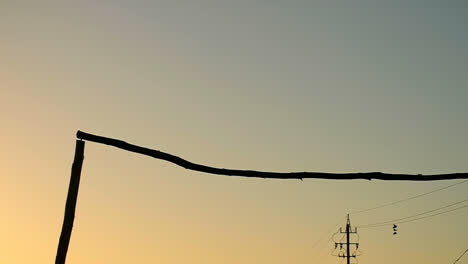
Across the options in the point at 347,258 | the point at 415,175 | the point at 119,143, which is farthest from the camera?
the point at 347,258

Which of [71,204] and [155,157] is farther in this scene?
[71,204]

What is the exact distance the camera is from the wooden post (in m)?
8.80

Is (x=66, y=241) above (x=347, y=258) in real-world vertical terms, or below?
below

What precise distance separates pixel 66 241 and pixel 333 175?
3.26 m

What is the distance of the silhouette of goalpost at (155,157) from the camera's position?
880 cm

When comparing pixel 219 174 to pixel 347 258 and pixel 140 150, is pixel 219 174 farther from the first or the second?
pixel 347 258

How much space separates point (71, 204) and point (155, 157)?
1154 mm

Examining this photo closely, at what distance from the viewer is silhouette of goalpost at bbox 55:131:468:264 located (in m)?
8.80

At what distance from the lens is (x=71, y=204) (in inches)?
354

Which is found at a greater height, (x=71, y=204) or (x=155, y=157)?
(x=155, y=157)

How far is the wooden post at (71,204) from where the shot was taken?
28.9ft

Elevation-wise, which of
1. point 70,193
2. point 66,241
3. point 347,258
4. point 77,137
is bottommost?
point 66,241

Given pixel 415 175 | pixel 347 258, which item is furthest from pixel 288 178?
pixel 347 258

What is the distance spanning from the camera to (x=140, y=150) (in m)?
8.79
